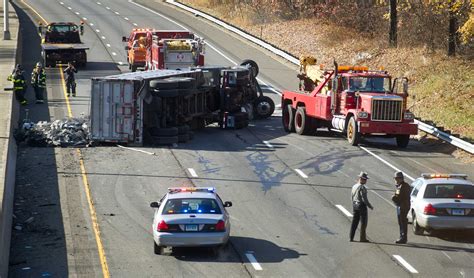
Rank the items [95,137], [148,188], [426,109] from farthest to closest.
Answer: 1. [426,109]
2. [95,137]
3. [148,188]

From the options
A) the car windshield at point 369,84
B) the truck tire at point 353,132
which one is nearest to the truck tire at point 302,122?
the truck tire at point 353,132

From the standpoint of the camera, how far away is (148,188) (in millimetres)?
27906

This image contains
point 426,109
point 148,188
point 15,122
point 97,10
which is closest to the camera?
point 148,188

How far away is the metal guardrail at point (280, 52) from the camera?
34.2m

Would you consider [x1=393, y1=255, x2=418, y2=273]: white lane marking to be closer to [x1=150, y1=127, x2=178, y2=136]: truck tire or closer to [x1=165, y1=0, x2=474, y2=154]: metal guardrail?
[x1=165, y1=0, x2=474, y2=154]: metal guardrail

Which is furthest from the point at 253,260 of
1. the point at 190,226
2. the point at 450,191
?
the point at 450,191

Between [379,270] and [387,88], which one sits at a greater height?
[387,88]

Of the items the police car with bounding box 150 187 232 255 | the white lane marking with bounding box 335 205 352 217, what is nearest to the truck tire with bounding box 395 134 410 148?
the white lane marking with bounding box 335 205 352 217

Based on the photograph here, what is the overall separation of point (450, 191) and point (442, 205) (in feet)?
2.00

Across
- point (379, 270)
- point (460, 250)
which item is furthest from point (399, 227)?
point (379, 270)

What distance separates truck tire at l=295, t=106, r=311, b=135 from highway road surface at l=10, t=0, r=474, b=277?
0.45 m

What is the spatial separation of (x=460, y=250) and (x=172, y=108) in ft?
49.1

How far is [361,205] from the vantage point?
73.7 ft

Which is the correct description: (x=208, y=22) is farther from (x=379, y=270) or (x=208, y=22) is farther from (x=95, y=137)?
(x=379, y=270)
